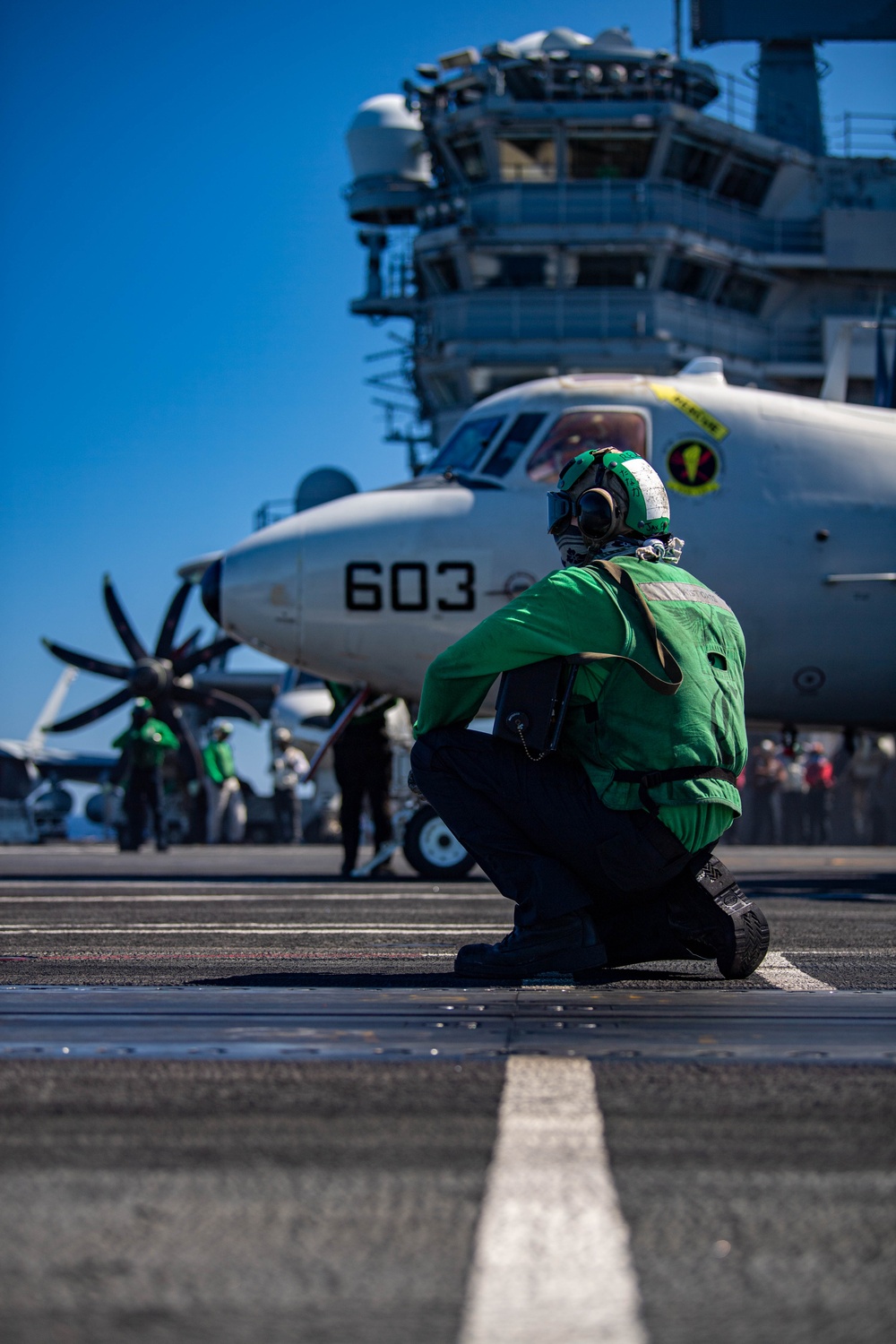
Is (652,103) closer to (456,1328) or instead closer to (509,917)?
(509,917)

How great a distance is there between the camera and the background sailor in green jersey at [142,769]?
811 inches

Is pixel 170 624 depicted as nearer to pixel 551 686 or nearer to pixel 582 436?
pixel 582 436

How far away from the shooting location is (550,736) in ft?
14.7

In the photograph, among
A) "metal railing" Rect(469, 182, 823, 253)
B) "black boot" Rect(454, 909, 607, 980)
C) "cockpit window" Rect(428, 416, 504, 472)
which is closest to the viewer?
"black boot" Rect(454, 909, 607, 980)

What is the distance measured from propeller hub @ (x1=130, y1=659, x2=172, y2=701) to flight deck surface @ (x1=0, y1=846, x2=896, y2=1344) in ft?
89.9

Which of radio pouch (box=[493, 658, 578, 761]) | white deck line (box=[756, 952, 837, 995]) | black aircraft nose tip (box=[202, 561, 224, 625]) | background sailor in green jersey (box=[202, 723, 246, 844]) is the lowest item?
background sailor in green jersey (box=[202, 723, 246, 844])

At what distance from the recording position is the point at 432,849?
1262 cm

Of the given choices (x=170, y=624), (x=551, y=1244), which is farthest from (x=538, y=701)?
(x=170, y=624)

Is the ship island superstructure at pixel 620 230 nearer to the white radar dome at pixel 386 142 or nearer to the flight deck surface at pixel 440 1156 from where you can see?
the white radar dome at pixel 386 142

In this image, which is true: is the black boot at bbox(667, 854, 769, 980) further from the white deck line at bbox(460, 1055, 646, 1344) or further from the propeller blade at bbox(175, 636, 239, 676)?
the propeller blade at bbox(175, 636, 239, 676)

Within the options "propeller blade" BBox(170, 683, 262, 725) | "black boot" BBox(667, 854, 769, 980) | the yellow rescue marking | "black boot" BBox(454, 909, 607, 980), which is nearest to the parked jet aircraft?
the yellow rescue marking

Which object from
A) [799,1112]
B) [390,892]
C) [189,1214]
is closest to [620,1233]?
[189,1214]

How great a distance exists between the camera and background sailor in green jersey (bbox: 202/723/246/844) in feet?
90.8

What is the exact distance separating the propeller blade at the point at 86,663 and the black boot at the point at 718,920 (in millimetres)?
28520
